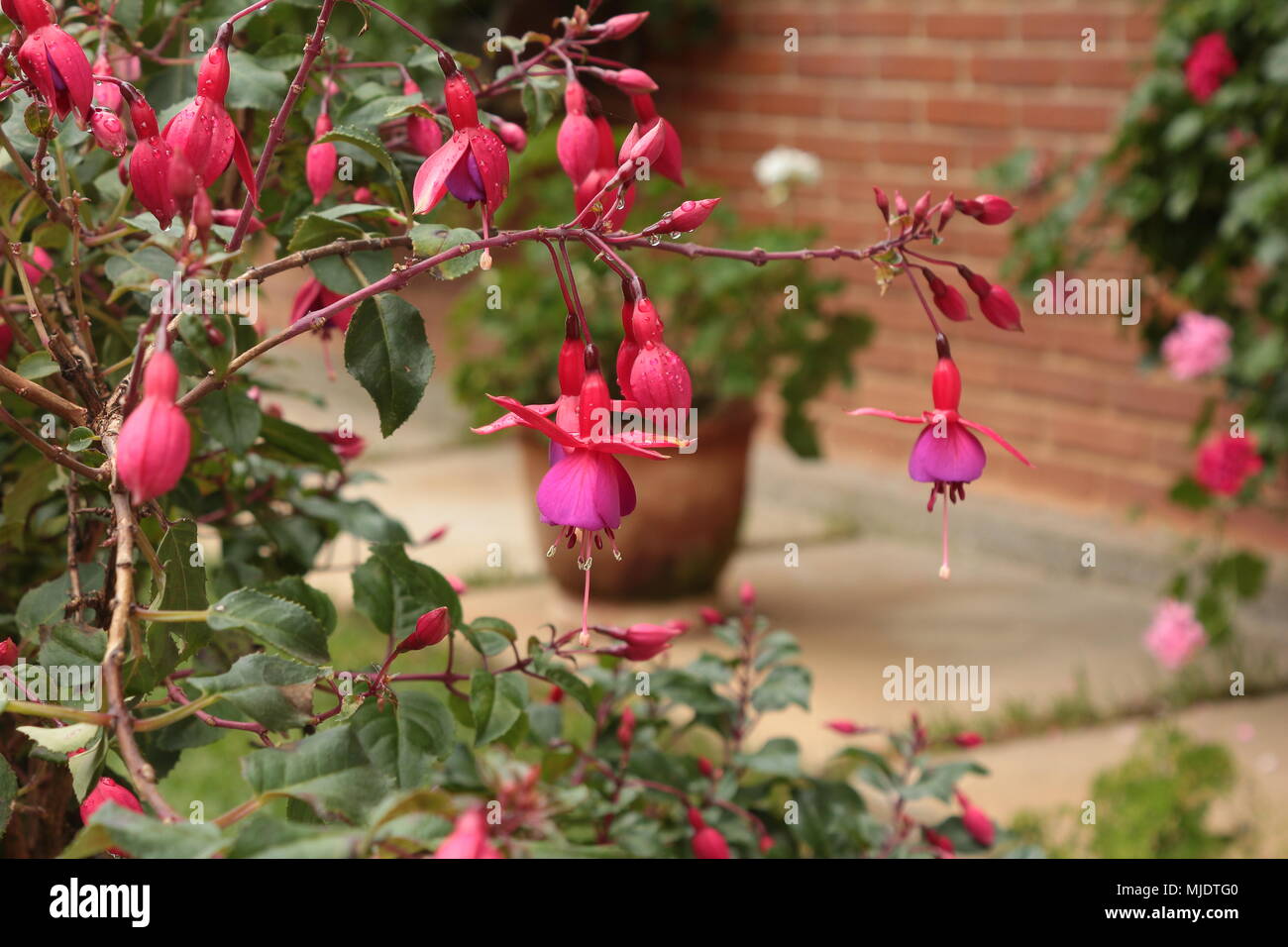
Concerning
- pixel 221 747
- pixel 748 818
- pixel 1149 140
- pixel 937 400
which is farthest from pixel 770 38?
pixel 937 400

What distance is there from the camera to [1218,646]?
2.14m

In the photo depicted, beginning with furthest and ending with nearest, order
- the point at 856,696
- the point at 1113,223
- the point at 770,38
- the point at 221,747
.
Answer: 1. the point at 770,38
2. the point at 1113,223
3. the point at 856,696
4. the point at 221,747

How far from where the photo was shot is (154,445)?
1.44 ft

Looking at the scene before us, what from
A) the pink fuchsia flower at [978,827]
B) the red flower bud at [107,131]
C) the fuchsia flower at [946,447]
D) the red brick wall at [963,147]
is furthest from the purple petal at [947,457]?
the red brick wall at [963,147]

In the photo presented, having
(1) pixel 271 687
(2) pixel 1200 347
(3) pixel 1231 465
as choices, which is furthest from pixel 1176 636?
(1) pixel 271 687

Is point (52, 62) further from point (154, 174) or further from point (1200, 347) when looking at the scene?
point (1200, 347)

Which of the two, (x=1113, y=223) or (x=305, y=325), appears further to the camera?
(x=1113, y=223)

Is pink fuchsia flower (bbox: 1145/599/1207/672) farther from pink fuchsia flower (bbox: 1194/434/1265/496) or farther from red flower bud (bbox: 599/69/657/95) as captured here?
red flower bud (bbox: 599/69/657/95)

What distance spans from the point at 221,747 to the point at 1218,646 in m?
1.41

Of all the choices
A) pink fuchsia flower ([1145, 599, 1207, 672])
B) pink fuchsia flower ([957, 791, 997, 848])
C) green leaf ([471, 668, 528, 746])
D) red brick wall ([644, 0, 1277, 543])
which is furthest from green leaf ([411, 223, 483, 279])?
red brick wall ([644, 0, 1277, 543])

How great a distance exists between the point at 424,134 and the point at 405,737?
32 centimetres

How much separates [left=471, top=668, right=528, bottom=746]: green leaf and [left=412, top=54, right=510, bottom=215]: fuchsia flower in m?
0.26

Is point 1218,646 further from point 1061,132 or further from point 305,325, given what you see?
point 305,325
